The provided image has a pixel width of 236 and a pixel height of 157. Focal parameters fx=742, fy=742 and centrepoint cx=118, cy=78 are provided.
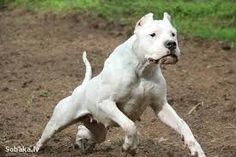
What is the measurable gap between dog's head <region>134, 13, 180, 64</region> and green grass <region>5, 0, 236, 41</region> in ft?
28.1

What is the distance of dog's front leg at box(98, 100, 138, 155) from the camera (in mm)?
6285

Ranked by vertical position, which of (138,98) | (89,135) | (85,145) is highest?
(138,98)

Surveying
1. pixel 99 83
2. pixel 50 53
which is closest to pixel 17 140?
pixel 99 83

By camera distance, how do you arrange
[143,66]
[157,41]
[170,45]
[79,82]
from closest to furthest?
[170,45], [157,41], [143,66], [79,82]

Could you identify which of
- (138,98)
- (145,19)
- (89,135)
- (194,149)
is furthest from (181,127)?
(89,135)

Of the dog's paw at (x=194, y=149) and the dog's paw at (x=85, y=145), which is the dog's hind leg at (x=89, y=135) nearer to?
the dog's paw at (x=85, y=145)

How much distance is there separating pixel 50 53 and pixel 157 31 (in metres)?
7.50

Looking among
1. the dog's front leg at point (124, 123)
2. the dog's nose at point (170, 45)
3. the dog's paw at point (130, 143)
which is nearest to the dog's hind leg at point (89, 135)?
the dog's front leg at point (124, 123)

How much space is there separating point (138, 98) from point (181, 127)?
0.45m

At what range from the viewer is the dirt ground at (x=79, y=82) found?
315 inches

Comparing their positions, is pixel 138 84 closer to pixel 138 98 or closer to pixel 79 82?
pixel 138 98

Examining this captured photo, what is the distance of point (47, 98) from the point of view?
1023cm

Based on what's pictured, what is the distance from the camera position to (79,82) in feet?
36.9

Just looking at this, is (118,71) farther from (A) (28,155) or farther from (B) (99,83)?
(A) (28,155)
